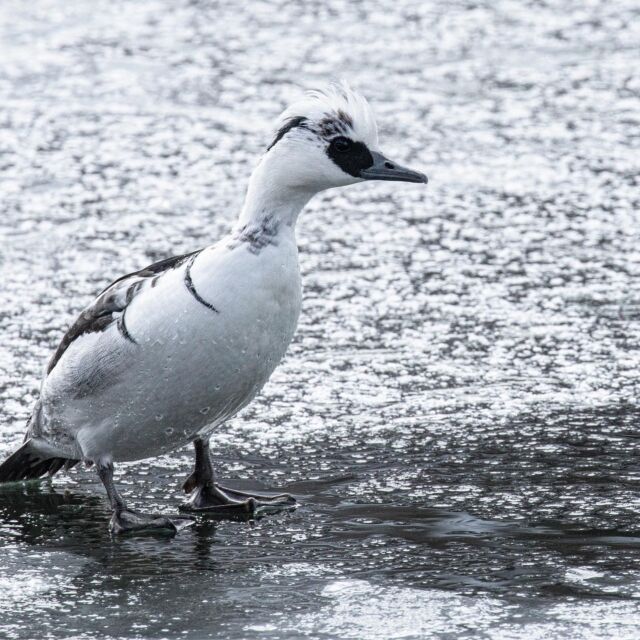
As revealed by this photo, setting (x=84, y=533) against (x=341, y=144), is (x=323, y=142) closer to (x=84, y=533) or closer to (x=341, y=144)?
(x=341, y=144)

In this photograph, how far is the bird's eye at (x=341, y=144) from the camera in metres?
4.57

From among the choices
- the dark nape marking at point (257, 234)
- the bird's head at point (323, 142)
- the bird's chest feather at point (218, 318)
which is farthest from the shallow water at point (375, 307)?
the bird's head at point (323, 142)

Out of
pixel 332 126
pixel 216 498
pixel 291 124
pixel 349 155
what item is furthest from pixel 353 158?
pixel 216 498

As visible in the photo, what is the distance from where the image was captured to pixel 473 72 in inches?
388

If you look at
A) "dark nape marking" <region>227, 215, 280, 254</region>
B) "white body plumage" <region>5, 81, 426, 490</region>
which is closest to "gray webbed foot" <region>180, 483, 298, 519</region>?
"white body plumage" <region>5, 81, 426, 490</region>

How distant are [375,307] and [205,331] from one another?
7.56ft

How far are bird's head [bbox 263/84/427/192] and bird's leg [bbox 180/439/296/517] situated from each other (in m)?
0.95

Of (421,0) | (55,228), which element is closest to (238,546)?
(55,228)

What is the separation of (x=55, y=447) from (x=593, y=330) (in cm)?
251

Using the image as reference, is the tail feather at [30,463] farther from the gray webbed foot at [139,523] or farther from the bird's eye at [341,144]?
the bird's eye at [341,144]

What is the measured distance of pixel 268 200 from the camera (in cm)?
450

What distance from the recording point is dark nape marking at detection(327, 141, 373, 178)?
4.57 m

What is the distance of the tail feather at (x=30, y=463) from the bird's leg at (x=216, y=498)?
1.65 feet

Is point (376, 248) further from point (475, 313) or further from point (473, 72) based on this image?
point (473, 72)
